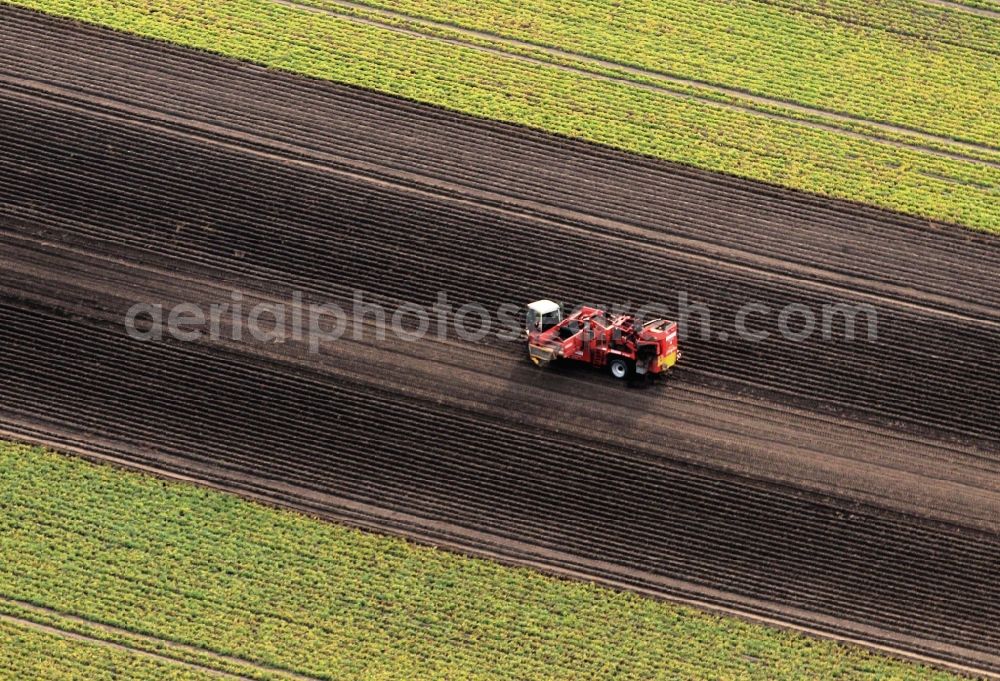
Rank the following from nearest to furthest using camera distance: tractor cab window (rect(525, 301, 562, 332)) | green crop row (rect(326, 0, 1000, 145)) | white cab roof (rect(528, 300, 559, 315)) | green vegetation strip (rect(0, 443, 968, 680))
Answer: green vegetation strip (rect(0, 443, 968, 680)) < white cab roof (rect(528, 300, 559, 315)) < tractor cab window (rect(525, 301, 562, 332)) < green crop row (rect(326, 0, 1000, 145))

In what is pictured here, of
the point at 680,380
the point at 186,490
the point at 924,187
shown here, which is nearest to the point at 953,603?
the point at 680,380

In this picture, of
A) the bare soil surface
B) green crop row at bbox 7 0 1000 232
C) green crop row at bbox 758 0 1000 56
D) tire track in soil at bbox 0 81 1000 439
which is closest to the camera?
the bare soil surface

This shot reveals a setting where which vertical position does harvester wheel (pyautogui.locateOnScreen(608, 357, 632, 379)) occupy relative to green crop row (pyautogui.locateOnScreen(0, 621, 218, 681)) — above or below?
above

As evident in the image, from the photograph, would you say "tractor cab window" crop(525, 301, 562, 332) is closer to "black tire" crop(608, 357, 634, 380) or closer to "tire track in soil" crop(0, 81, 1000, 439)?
"tire track in soil" crop(0, 81, 1000, 439)

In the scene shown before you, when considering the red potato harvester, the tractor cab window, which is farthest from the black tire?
the tractor cab window

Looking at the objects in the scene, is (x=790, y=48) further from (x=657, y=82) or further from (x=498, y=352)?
(x=498, y=352)

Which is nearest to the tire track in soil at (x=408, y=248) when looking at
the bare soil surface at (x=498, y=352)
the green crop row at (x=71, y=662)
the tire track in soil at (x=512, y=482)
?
the bare soil surface at (x=498, y=352)

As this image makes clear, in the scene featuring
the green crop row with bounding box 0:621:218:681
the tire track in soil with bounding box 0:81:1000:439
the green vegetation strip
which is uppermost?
the tire track in soil with bounding box 0:81:1000:439

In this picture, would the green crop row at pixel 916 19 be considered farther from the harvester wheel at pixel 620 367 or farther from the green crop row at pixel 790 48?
the harvester wheel at pixel 620 367
